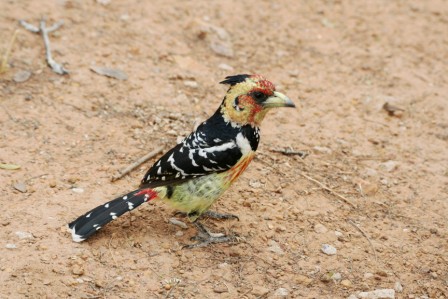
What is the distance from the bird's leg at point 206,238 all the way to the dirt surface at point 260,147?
0.08 meters

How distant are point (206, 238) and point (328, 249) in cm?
96

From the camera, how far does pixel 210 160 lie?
4750 millimetres

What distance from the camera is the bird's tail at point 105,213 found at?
15.3 ft

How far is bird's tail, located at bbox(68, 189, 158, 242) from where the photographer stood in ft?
15.3

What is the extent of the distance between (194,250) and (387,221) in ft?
5.56

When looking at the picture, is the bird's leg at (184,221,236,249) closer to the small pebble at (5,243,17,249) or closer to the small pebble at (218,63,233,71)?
the small pebble at (5,243,17,249)

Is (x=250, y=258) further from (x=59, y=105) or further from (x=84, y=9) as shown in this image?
(x=84, y=9)

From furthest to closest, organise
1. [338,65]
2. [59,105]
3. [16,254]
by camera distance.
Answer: [338,65] → [59,105] → [16,254]

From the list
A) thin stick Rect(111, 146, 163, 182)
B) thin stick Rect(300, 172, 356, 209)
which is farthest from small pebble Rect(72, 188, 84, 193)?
thin stick Rect(300, 172, 356, 209)

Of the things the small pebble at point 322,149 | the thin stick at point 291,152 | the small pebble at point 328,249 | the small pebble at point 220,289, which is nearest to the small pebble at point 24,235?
the small pebble at point 220,289

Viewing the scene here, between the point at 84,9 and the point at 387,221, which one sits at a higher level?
the point at 84,9

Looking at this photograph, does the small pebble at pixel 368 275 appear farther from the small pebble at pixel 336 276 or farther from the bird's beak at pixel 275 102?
the bird's beak at pixel 275 102

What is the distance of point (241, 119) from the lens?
15.9 feet

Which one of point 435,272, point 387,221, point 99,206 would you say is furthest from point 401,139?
point 99,206
